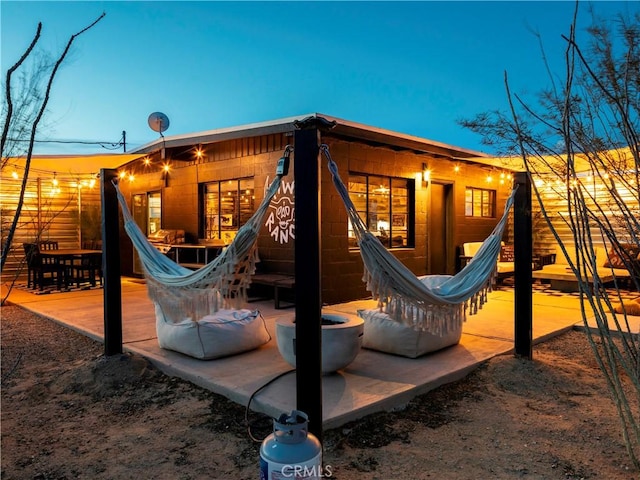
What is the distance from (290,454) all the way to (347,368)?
194cm

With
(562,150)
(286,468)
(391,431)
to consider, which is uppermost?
(562,150)

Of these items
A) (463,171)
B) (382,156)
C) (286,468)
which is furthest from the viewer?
(463,171)

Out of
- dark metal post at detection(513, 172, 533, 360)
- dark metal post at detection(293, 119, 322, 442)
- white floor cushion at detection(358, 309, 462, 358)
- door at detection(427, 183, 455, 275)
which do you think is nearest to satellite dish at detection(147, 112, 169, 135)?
door at detection(427, 183, 455, 275)

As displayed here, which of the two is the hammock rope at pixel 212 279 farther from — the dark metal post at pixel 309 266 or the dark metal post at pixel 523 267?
the dark metal post at pixel 523 267

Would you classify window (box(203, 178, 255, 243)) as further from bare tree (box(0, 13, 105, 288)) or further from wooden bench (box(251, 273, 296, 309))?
bare tree (box(0, 13, 105, 288))

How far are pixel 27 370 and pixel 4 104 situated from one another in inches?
111

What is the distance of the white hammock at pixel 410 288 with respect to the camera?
2.64 metres

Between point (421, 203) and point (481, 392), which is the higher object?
point (421, 203)

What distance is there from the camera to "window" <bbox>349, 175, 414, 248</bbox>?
6.88 m

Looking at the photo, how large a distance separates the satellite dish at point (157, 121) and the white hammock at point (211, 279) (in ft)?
16.1

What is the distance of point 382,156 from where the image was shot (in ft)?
23.2

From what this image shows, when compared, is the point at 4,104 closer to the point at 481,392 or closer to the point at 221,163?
the point at 481,392

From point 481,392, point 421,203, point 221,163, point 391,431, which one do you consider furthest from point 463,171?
point 391,431

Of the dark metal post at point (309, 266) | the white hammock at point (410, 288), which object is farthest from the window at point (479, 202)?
the dark metal post at point (309, 266)
